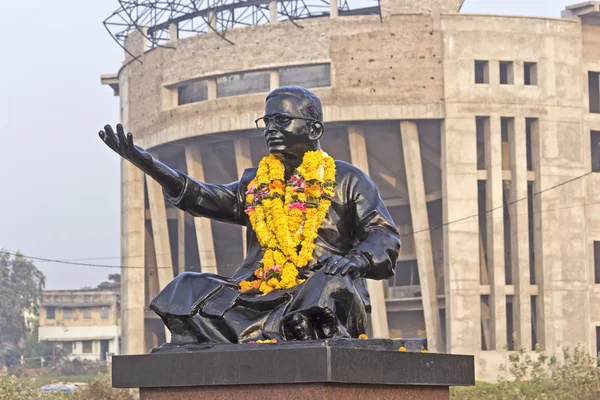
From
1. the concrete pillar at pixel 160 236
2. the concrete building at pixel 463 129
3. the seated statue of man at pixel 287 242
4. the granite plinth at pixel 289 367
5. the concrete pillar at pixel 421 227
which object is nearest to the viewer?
the granite plinth at pixel 289 367

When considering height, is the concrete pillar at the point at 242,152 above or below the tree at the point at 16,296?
above

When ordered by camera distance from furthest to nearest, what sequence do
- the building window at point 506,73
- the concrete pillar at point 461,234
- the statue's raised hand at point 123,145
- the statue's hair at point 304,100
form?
the building window at point 506,73, the concrete pillar at point 461,234, the statue's hair at point 304,100, the statue's raised hand at point 123,145

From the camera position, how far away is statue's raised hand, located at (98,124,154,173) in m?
8.28

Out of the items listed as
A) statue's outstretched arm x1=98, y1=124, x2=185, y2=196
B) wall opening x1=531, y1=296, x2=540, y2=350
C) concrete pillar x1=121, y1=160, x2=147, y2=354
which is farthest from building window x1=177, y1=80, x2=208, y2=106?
statue's outstretched arm x1=98, y1=124, x2=185, y2=196

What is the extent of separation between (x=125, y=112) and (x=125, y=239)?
5.54 m

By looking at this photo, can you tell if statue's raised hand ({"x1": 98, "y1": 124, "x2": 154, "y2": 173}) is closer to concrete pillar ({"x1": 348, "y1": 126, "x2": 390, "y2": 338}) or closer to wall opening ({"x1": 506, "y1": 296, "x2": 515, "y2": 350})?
concrete pillar ({"x1": 348, "y1": 126, "x2": 390, "y2": 338})

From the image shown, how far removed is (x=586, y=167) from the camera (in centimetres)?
4550

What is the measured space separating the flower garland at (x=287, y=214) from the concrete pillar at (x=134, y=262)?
43614mm

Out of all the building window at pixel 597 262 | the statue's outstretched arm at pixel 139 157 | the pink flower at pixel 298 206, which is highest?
the building window at pixel 597 262

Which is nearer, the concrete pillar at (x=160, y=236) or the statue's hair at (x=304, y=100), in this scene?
the statue's hair at (x=304, y=100)

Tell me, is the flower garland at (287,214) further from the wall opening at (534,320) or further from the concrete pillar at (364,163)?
the wall opening at (534,320)

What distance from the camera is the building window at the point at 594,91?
153 feet

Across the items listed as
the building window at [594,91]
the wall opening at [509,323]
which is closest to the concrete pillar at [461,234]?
the wall opening at [509,323]

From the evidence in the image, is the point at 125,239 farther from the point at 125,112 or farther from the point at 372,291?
the point at 372,291
